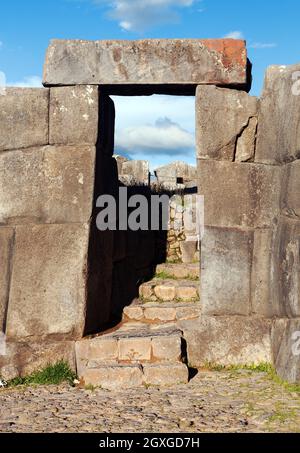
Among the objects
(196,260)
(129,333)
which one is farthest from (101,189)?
(196,260)

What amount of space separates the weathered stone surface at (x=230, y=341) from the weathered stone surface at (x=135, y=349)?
1.60 ft

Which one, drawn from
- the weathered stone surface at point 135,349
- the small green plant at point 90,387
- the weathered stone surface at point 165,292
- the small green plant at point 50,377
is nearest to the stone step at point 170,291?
the weathered stone surface at point 165,292

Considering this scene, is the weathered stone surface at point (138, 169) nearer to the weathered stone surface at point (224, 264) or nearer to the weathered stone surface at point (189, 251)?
the weathered stone surface at point (189, 251)

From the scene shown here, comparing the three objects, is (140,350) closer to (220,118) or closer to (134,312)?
(134,312)

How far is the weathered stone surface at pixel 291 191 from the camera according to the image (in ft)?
18.1

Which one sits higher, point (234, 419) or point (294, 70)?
point (294, 70)

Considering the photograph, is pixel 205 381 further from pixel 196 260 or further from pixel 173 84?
pixel 196 260

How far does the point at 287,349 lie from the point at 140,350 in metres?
1.42

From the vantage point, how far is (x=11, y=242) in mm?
6355

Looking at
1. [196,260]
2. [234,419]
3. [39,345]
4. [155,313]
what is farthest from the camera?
[196,260]

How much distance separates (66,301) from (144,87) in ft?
7.82

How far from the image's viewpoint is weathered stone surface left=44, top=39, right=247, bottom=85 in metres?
6.29

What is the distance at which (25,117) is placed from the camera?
20.9 ft
